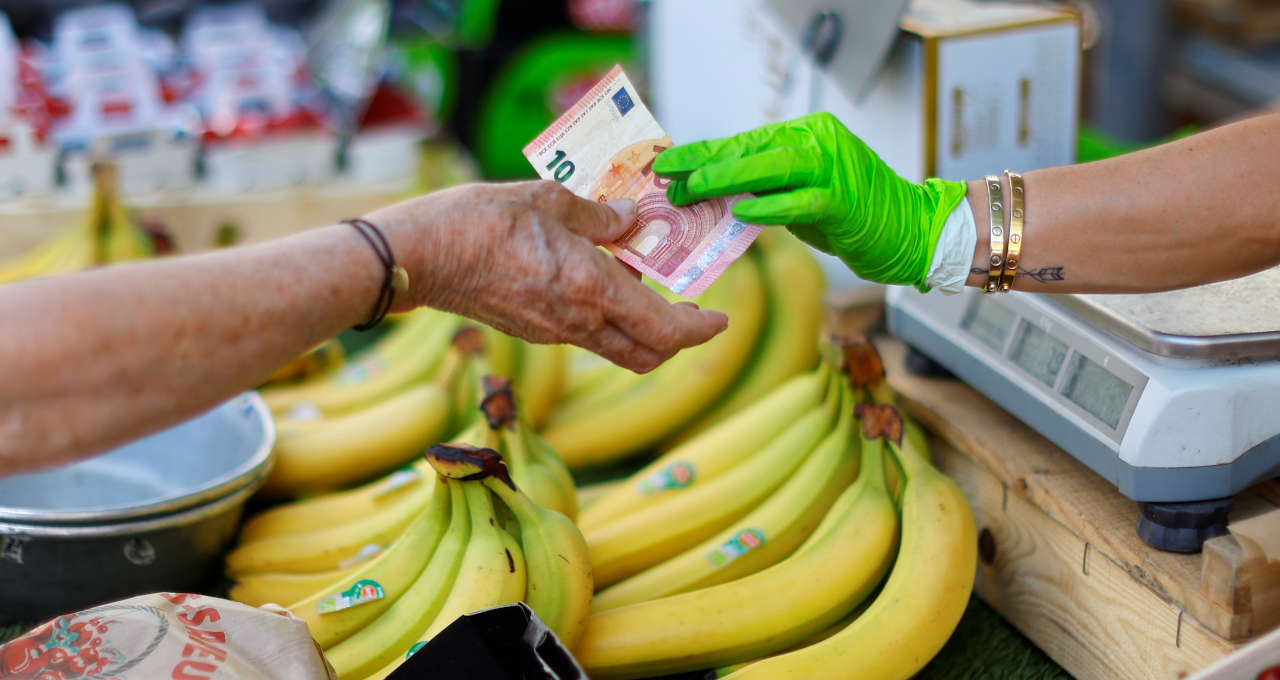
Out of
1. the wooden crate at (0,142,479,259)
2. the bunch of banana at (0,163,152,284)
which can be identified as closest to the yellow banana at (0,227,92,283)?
the bunch of banana at (0,163,152,284)

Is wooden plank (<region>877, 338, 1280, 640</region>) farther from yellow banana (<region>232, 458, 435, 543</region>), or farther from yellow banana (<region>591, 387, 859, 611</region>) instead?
yellow banana (<region>232, 458, 435, 543</region>)

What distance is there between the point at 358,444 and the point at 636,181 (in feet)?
2.68

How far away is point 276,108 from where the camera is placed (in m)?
3.22

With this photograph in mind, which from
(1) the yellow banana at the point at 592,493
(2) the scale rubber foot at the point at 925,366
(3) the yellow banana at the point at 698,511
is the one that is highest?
(2) the scale rubber foot at the point at 925,366

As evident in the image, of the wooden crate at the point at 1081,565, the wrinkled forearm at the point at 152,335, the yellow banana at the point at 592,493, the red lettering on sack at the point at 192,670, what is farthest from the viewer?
the yellow banana at the point at 592,493

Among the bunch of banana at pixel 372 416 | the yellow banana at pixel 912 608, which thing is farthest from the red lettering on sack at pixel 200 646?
the bunch of banana at pixel 372 416

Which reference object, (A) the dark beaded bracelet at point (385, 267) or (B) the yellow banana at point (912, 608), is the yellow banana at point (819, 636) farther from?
(A) the dark beaded bracelet at point (385, 267)

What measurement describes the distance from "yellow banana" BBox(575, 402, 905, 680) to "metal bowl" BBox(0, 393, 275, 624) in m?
0.60

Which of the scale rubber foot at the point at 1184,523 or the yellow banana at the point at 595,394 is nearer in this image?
the scale rubber foot at the point at 1184,523

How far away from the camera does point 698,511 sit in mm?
1535

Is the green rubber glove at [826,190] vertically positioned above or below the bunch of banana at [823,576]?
above

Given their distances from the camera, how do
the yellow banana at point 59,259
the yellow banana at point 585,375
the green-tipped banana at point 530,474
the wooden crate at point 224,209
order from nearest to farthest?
the green-tipped banana at point 530,474 < the yellow banana at point 585,375 < the yellow banana at point 59,259 < the wooden crate at point 224,209

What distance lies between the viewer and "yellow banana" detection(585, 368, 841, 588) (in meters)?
1.50

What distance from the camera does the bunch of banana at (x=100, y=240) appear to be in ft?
7.80
